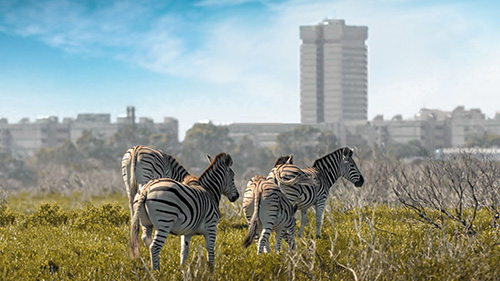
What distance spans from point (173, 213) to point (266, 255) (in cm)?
225

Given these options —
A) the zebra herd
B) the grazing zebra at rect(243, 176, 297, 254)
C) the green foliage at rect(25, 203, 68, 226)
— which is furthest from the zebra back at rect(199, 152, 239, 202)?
the green foliage at rect(25, 203, 68, 226)

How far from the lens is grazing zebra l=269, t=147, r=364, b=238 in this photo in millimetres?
12555

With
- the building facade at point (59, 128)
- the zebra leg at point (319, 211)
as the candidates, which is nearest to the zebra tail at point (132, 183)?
the zebra leg at point (319, 211)

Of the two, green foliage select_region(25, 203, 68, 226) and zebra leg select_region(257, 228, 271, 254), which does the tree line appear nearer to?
green foliage select_region(25, 203, 68, 226)

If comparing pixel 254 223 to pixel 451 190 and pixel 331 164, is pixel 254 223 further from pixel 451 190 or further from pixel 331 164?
pixel 451 190

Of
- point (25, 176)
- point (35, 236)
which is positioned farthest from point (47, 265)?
point (25, 176)

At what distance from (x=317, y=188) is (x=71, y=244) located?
570 cm

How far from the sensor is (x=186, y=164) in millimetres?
87562

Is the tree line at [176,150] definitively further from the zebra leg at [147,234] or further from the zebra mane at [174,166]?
the zebra leg at [147,234]

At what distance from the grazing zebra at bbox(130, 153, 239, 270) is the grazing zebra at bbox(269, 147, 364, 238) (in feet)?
9.31

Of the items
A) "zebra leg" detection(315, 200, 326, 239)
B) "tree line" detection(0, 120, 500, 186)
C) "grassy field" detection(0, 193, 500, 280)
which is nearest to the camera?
Result: "grassy field" detection(0, 193, 500, 280)

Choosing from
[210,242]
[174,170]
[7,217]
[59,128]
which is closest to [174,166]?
[174,170]

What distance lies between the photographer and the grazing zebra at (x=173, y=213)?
882cm

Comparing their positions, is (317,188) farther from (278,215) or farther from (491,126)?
(491,126)
